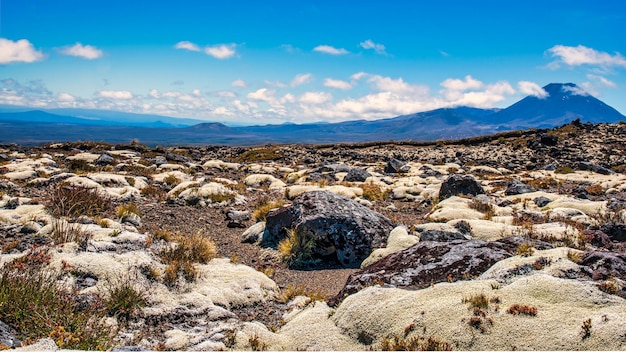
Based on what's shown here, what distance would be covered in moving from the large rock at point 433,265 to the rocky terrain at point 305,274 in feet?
0.16

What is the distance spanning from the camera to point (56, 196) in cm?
1625

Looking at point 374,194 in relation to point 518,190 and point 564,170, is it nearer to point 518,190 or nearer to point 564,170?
point 518,190

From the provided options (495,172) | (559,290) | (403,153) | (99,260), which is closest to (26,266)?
(99,260)

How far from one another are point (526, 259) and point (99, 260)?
34.3ft

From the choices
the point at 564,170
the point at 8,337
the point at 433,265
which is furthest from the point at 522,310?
the point at 564,170

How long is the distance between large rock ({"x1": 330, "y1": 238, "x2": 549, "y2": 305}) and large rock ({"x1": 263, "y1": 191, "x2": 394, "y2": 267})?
364 centimetres

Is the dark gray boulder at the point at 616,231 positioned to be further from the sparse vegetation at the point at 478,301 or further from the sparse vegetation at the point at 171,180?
the sparse vegetation at the point at 171,180

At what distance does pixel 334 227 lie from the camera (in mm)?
15047

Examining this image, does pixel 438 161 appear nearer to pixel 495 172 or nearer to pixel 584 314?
pixel 495 172

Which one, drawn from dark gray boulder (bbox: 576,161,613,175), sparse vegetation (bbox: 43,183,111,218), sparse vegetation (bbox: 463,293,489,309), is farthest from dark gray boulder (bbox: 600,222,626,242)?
dark gray boulder (bbox: 576,161,613,175)

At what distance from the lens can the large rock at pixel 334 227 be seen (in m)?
14.6

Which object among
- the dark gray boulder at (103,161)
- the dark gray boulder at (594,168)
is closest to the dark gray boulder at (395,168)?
the dark gray boulder at (594,168)

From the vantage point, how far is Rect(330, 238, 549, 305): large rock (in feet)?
29.6

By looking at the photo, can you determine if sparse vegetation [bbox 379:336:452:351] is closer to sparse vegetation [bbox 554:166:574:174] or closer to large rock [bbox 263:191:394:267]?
large rock [bbox 263:191:394:267]
